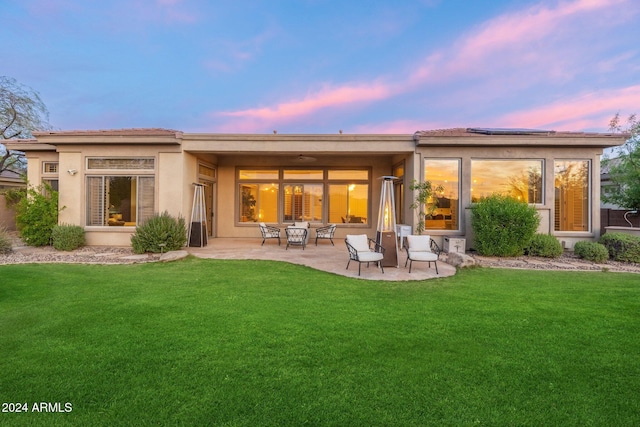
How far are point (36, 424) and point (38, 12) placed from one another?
18540 millimetres

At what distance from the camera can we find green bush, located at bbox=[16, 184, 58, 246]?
978 centimetres

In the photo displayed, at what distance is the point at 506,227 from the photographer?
8.55 metres

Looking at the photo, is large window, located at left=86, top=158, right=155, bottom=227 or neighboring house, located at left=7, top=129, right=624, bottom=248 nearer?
neighboring house, located at left=7, top=129, right=624, bottom=248

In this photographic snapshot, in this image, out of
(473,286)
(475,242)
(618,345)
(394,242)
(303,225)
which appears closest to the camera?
(618,345)

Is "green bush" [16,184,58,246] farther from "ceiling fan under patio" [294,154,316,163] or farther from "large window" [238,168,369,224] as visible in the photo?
"ceiling fan under patio" [294,154,316,163]

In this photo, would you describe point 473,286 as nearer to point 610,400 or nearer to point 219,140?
point 610,400

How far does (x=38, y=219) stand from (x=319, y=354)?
11491 millimetres

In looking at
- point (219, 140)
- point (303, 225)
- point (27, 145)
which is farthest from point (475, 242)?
point (27, 145)

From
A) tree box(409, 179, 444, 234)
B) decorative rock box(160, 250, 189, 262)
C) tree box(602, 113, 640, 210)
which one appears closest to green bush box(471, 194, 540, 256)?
tree box(409, 179, 444, 234)

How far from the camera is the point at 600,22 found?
10141mm

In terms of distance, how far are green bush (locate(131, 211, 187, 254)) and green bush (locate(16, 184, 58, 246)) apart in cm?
346

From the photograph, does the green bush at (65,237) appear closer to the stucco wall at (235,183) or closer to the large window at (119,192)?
the large window at (119,192)

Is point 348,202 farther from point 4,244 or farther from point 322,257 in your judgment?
point 4,244

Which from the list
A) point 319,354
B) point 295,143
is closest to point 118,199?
point 295,143
